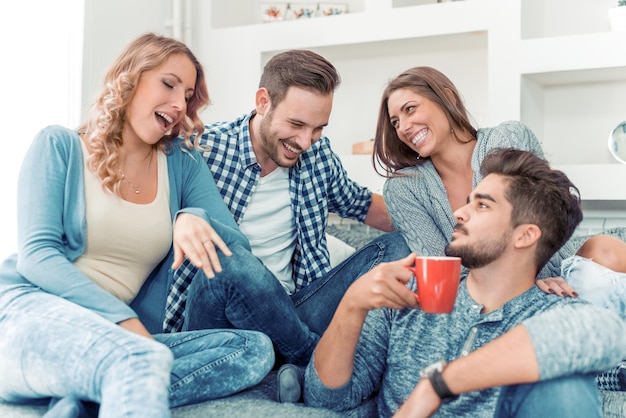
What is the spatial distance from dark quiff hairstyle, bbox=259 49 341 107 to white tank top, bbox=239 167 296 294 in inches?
10.3

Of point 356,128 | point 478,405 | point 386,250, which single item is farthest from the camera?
point 356,128

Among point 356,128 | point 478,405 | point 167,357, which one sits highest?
point 356,128

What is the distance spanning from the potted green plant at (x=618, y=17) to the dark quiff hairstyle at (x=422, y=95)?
896mm

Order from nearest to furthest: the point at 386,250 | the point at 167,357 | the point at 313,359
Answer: the point at 167,357, the point at 313,359, the point at 386,250

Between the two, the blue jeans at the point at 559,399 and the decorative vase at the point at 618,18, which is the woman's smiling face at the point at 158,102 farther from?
the decorative vase at the point at 618,18

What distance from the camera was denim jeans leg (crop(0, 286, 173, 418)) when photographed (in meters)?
1.27

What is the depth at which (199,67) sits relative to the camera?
2.03 metres

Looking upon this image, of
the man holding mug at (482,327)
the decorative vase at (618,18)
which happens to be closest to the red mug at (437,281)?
the man holding mug at (482,327)

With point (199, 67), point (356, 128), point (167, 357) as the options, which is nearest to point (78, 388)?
point (167, 357)

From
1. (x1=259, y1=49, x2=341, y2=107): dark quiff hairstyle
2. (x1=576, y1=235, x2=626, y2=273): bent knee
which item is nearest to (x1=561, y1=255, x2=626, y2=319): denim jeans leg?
(x1=576, y1=235, x2=626, y2=273): bent knee

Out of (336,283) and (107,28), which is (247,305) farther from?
(107,28)

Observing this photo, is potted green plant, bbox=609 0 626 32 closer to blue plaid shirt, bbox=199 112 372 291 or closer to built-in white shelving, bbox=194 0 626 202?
built-in white shelving, bbox=194 0 626 202

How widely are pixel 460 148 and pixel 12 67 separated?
61.1 inches

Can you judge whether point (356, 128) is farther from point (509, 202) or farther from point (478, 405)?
point (478, 405)
